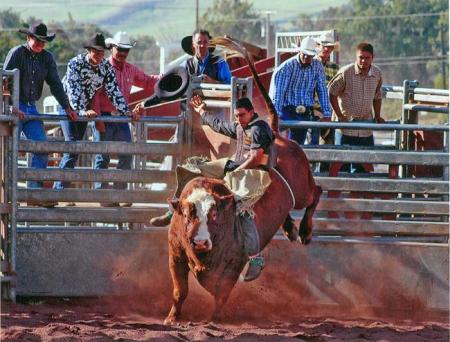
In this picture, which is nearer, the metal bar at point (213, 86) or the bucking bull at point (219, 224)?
the bucking bull at point (219, 224)

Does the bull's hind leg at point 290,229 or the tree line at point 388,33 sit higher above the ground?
the tree line at point 388,33

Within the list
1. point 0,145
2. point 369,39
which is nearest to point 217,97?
point 0,145

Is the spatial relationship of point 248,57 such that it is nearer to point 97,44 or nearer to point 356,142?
point 97,44

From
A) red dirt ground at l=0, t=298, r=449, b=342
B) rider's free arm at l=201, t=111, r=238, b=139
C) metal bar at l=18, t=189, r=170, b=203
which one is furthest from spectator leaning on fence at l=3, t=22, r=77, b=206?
rider's free arm at l=201, t=111, r=238, b=139

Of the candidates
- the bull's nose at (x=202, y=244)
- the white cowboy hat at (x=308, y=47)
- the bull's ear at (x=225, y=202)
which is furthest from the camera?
the white cowboy hat at (x=308, y=47)

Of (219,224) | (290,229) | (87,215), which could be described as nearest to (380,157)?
(290,229)

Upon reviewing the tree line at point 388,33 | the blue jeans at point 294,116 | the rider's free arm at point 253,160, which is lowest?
the rider's free arm at point 253,160

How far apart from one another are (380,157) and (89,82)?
2778 millimetres

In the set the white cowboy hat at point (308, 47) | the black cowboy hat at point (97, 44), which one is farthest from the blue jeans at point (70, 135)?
the white cowboy hat at point (308, 47)

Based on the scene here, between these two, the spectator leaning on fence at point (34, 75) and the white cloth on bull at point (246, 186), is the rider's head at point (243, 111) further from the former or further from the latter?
the spectator leaning on fence at point (34, 75)

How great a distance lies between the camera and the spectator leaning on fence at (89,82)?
12102 mm

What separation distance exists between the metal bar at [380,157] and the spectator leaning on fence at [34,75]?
233 centimetres

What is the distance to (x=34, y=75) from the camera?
39.5 ft

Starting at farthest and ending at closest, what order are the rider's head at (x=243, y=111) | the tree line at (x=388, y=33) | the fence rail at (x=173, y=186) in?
the tree line at (x=388, y=33)
the fence rail at (x=173, y=186)
the rider's head at (x=243, y=111)
